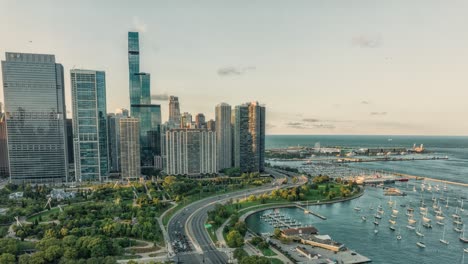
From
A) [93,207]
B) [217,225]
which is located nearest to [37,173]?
[93,207]

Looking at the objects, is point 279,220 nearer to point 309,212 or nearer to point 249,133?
point 309,212

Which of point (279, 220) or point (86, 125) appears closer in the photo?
point (279, 220)

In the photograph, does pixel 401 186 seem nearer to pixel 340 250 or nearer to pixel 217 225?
pixel 340 250

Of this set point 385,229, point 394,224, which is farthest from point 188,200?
point 394,224

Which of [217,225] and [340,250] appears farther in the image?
[217,225]

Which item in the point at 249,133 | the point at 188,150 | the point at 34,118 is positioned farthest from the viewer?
the point at 249,133

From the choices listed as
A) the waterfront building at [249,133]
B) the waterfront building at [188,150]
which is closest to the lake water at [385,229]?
the waterfront building at [249,133]
